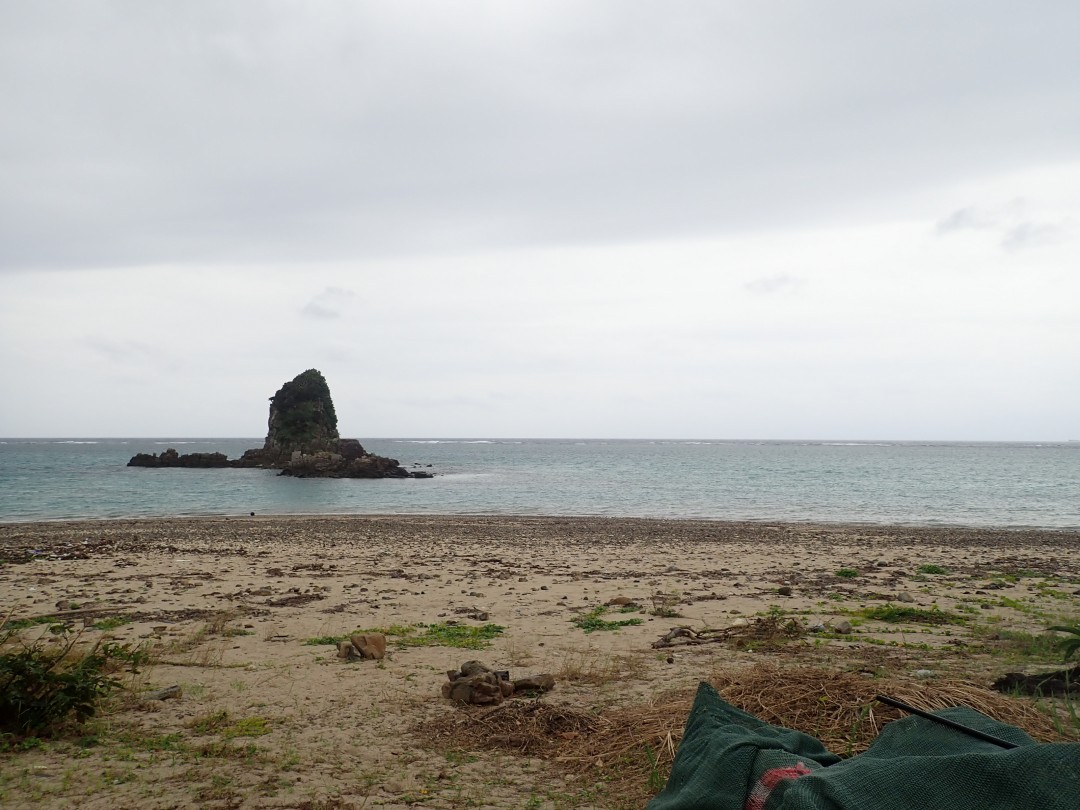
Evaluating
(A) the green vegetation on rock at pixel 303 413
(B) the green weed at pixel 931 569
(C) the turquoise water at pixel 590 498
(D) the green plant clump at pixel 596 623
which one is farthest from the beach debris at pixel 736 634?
(A) the green vegetation on rock at pixel 303 413

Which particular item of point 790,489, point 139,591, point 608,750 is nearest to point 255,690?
point 608,750

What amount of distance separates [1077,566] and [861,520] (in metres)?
14.6

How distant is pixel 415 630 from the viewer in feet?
34.5

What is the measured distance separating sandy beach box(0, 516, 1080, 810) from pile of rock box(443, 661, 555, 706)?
0.46ft

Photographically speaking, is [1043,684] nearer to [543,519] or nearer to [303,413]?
[543,519]

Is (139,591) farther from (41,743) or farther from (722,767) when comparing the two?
(722,767)

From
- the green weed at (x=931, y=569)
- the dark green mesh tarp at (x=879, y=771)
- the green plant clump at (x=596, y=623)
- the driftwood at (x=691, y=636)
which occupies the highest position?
the dark green mesh tarp at (x=879, y=771)

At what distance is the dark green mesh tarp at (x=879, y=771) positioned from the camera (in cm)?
257

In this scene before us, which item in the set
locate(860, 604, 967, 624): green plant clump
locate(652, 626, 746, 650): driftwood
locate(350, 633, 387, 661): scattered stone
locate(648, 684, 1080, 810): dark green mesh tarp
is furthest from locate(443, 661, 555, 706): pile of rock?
locate(860, 604, 967, 624): green plant clump

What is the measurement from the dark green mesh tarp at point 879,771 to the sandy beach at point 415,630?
5.19 ft

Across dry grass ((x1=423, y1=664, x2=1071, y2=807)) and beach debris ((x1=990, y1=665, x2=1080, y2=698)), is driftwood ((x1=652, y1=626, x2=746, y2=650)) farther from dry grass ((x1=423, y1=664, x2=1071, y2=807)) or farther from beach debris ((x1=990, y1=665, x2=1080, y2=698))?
beach debris ((x1=990, y1=665, x2=1080, y2=698))

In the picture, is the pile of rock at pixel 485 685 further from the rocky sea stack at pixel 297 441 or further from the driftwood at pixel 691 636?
the rocky sea stack at pixel 297 441

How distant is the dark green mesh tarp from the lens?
2.57 meters

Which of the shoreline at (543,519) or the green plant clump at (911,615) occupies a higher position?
the green plant clump at (911,615)
